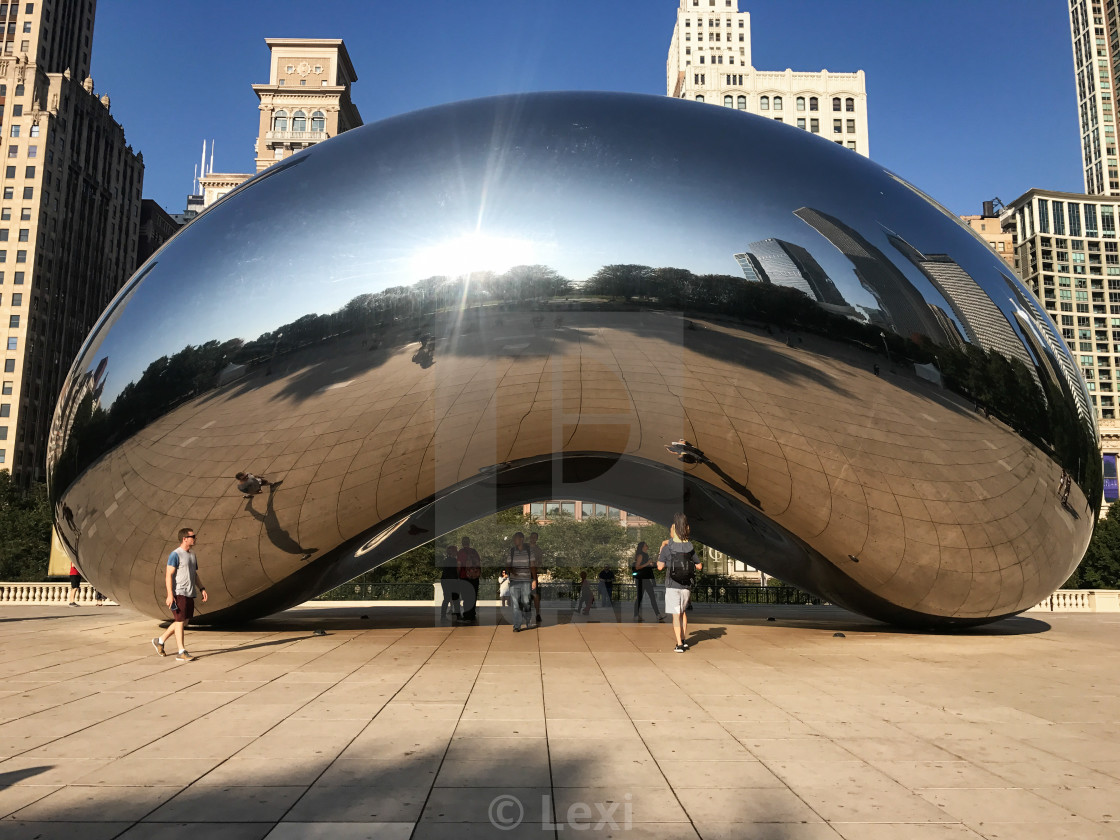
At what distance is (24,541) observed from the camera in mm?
54719

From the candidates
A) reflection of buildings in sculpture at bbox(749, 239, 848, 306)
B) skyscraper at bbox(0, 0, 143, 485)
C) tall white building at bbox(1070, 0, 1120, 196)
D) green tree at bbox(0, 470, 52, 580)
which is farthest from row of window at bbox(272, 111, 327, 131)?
tall white building at bbox(1070, 0, 1120, 196)

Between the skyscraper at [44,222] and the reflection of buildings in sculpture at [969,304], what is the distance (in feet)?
319

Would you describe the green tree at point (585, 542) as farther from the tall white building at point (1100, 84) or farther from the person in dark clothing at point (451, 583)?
the tall white building at point (1100, 84)

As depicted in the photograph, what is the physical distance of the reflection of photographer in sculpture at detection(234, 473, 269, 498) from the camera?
7500 mm

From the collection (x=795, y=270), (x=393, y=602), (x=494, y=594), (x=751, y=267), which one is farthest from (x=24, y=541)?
(x=795, y=270)

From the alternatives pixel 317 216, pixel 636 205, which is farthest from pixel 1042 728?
pixel 317 216

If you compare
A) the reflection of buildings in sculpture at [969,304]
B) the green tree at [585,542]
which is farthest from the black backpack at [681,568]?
the green tree at [585,542]

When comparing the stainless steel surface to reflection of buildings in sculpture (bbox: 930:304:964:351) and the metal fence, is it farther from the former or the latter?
the metal fence

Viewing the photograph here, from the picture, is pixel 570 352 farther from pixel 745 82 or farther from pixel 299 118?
pixel 745 82

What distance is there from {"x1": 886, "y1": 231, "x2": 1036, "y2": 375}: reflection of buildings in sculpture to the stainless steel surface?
34mm

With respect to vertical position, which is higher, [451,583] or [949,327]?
[949,327]

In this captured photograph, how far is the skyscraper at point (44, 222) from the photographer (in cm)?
8856

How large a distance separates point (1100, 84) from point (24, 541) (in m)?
182

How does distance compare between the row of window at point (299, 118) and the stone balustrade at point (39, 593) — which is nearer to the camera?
the stone balustrade at point (39, 593)
